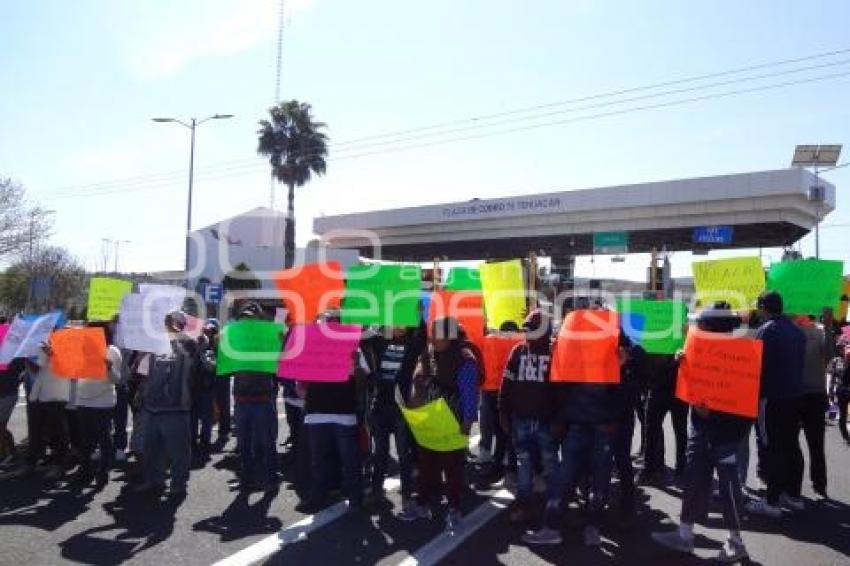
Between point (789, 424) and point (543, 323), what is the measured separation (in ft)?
8.88

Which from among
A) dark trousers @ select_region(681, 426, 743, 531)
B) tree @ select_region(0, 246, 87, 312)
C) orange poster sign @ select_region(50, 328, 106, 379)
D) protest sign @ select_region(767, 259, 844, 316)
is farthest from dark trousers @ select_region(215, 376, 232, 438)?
tree @ select_region(0, 246, 87, 312)

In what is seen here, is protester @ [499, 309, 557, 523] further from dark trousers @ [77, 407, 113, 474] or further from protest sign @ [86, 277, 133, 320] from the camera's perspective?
protest sign @ [86, 277, 133, 320]

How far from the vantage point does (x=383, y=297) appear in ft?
23.1

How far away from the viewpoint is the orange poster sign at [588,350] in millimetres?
5641

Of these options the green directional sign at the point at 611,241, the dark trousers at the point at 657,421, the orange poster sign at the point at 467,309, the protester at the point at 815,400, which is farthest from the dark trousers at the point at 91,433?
the green directional sign at the point at 611,241

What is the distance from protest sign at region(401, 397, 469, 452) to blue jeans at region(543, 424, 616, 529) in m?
0.86

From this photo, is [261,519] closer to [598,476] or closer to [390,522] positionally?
[390,522]

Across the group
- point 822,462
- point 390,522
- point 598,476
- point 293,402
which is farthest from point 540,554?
point 293,402

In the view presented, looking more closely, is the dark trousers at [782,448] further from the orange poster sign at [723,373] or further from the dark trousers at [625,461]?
the orange poster sign at [723,373]

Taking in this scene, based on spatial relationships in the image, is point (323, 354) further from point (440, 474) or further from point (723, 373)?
point (723, 373)

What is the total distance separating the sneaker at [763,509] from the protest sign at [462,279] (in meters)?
4.69

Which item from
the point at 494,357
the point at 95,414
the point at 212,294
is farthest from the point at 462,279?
the point at 212,294

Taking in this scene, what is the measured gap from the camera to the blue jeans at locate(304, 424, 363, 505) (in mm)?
6602

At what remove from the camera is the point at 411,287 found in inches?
282
